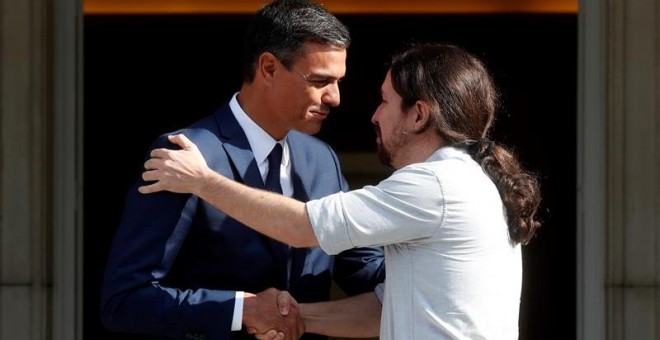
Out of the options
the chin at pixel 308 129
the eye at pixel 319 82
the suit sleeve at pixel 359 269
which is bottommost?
the suit sleeve at pixel 359 269

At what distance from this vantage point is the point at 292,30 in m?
3.76

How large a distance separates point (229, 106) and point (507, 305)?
87cm

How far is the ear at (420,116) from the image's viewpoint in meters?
3.47

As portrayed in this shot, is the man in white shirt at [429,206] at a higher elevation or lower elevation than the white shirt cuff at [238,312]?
higher

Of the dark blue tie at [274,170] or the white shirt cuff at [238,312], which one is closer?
the white shirt cuff at [238,312]

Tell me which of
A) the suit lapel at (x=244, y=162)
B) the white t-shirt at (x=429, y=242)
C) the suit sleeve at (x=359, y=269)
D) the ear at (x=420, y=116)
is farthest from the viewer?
the suit sleeve at (x=359, y=269)

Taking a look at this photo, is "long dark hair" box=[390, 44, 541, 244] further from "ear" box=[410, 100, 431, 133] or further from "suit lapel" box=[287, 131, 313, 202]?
"suit lapel" box=[287, 131, 313, 202]

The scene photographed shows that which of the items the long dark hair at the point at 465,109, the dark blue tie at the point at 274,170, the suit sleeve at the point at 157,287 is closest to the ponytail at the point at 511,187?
the long dark hair at the point at 465,109

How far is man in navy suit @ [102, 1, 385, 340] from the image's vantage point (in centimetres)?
356

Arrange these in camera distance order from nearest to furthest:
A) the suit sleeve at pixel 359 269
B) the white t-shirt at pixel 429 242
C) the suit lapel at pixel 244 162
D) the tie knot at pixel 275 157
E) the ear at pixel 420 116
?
the white t-shirt at pixel 429 242
the ear at pixel 420 116
the suit lapel at pixel 244 162
the tie knot at pixel 275 157
the suit sleeve at pixel 359 269

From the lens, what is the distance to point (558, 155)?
682cm

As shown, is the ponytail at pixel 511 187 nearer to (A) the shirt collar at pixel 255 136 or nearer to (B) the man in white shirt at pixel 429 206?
(B) the man in white shirt at pixel 429 206

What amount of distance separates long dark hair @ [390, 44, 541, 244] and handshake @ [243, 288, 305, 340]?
0.53 m
